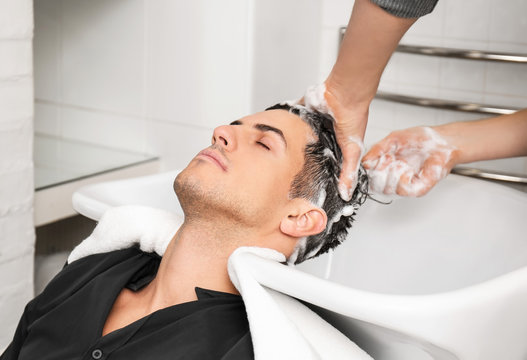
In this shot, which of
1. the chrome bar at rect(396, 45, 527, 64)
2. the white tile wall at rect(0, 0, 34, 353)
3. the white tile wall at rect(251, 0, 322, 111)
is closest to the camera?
the white tile wall at rect(0, 0, 34, 353)

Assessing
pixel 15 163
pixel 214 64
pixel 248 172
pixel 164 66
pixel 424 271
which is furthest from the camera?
pixel 164 66

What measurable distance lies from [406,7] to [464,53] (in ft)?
2.69

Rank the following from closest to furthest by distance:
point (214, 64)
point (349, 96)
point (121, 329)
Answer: point (121, 329)
point (349, 96)
point (214, 64)

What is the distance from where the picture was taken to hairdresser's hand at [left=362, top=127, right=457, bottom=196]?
69.3 inches

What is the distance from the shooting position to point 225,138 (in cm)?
155

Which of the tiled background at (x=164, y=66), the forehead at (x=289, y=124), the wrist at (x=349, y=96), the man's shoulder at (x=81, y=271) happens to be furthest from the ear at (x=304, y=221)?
the tiled background at (x=164, y=66)

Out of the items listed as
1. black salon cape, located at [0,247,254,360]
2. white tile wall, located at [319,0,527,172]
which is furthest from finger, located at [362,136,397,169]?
white tile wall, located at [319,0,527,172]

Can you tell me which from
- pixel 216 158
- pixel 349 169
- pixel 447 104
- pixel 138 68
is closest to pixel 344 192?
pixel 349 169

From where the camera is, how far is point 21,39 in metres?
2.06

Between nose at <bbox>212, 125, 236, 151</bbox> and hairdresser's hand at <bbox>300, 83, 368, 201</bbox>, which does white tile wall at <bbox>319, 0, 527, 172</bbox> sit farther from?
nose at <bbox>212, 125, 236, 151</bbox>

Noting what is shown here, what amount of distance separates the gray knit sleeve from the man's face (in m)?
0.31

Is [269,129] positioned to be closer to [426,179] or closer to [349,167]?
[349,167]

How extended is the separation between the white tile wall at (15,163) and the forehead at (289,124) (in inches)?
31.3

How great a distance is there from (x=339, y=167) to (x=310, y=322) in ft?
1.36
